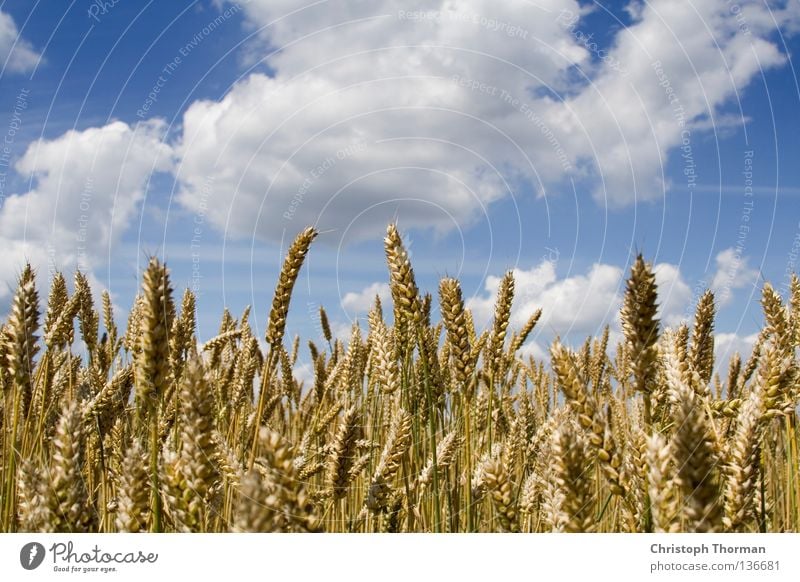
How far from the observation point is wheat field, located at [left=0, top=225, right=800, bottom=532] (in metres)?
1.88

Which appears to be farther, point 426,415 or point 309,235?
point 426,415

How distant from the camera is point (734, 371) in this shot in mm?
5590

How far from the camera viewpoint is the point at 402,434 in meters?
3.15

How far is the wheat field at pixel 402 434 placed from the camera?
1.88 metres

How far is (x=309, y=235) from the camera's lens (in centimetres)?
302

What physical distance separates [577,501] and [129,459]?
51.6 inches
